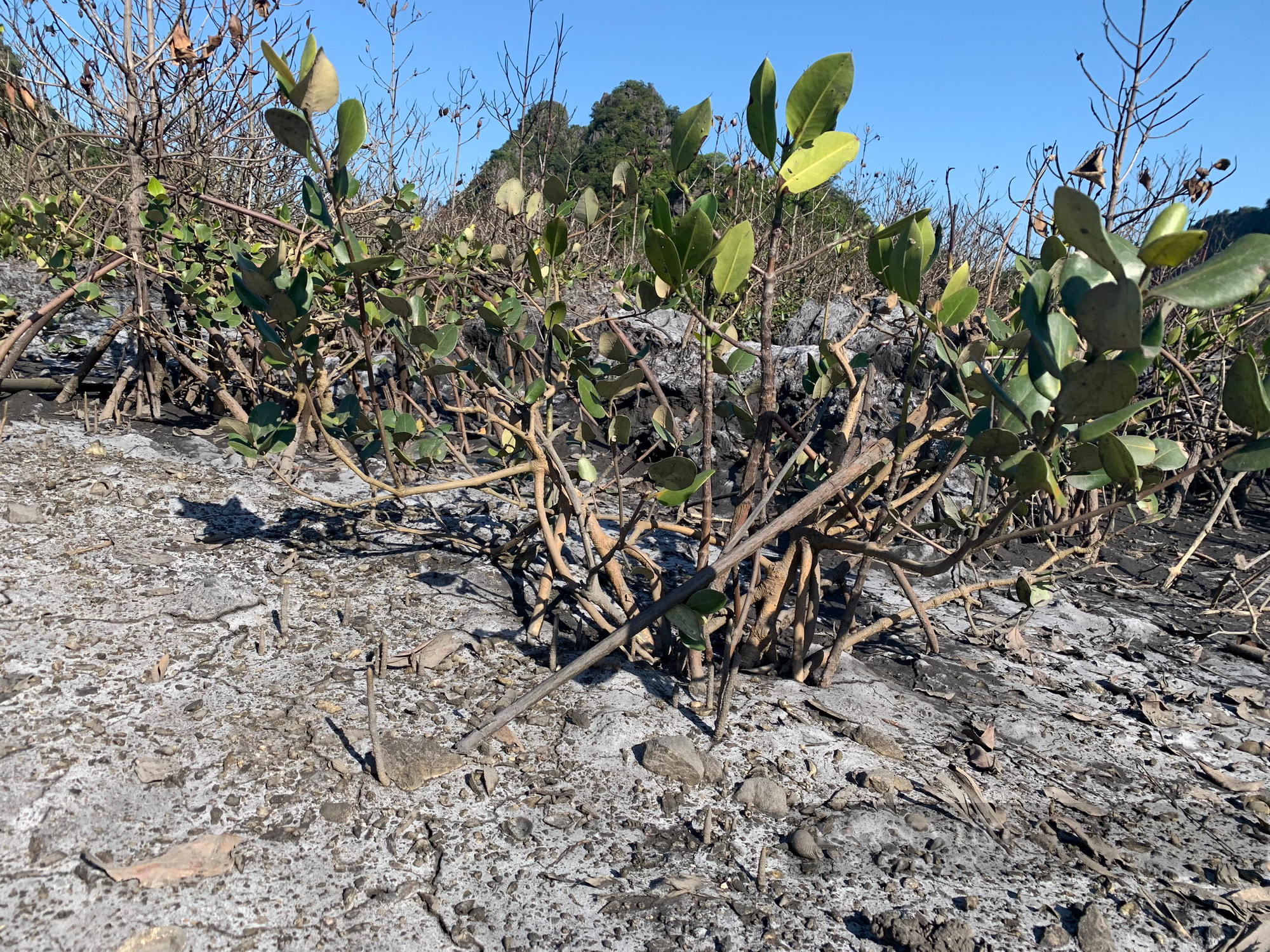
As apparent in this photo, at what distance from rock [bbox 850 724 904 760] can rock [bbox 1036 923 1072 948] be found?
1.42 ft

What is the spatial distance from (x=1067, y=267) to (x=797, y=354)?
10.0ft

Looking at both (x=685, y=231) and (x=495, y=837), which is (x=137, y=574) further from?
(x=685, y=231)

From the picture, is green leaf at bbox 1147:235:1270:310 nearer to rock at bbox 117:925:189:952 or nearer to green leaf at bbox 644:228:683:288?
green leaf at bbox 644:228:683:288

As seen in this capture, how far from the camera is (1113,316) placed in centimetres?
84

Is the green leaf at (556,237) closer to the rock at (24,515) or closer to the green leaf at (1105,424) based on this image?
the green leaf at (1105,424)

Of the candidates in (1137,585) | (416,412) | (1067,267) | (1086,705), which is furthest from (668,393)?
(1067,267)

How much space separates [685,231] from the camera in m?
1.23

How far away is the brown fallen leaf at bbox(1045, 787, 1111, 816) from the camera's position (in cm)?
146

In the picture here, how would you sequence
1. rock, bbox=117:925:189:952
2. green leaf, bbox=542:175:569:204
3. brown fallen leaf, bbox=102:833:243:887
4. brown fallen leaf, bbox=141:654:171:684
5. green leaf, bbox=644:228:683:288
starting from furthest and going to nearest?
green leaf, bbox=542:175:569:204 → brown fallen leaf, bbox=141:654:171:684 → green leaf, bbox=644:228:683:288 → brown fallen leaf, bbox=102:833:243:887 → rock, bbox=117:925:189:952

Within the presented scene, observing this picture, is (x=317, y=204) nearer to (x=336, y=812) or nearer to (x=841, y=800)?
(x=336, y=812)

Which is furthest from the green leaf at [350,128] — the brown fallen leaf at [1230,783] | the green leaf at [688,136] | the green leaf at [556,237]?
the brown fallen leaf at [1230,783]

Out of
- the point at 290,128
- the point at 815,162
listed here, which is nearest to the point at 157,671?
the point at 290,128

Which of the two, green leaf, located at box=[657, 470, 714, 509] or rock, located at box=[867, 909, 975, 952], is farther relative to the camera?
green leaf, located at box=[657, 470, 714, 509]

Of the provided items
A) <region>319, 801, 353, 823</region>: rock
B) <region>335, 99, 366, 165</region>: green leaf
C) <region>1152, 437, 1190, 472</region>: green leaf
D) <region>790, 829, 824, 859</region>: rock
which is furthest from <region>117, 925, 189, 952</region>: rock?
<region>1152, 437, 1190, 472</region>: green leaf
